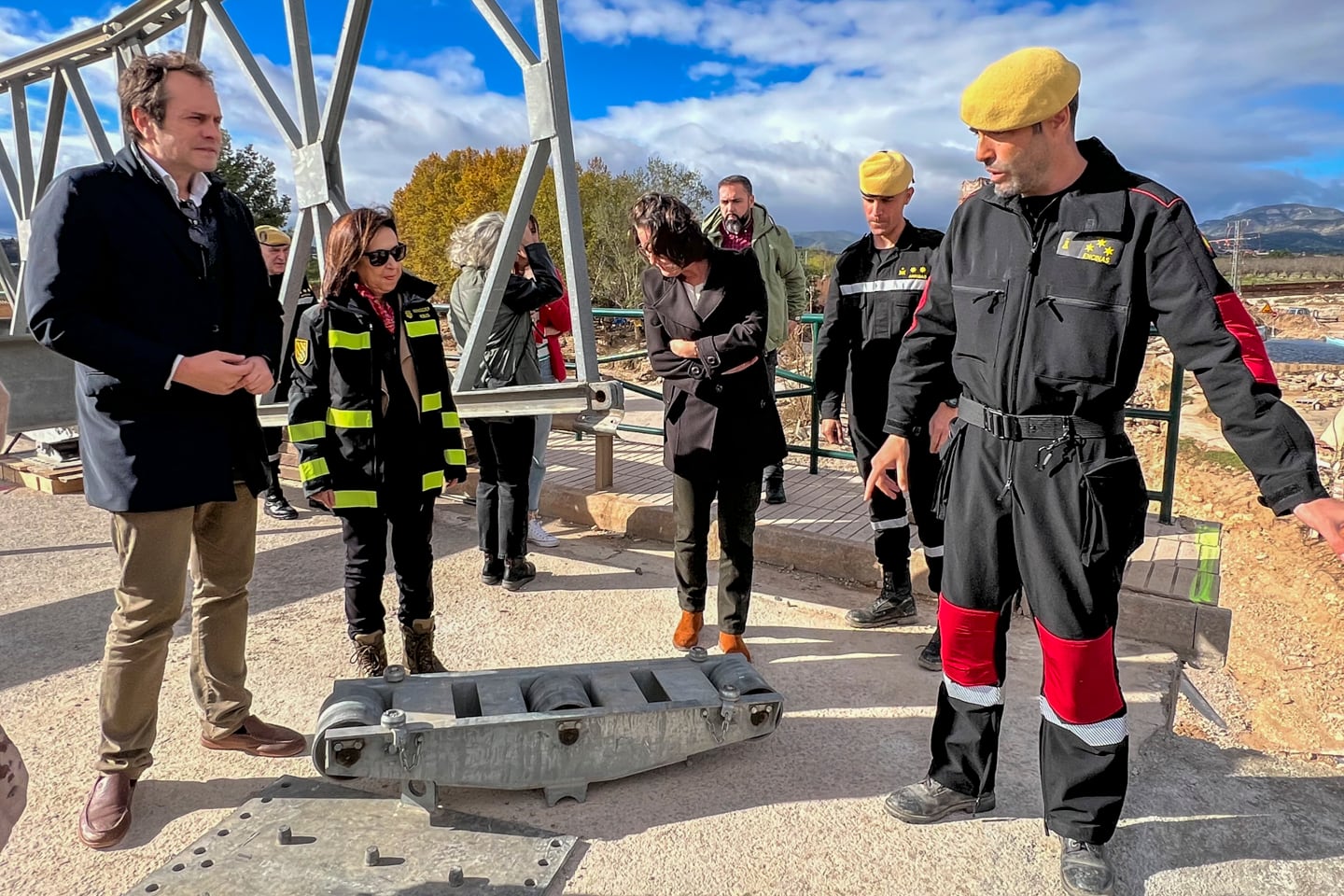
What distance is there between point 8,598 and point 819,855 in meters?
4.19

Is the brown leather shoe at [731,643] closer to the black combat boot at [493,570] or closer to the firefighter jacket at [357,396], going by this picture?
the firefighter jacket at [357,396]

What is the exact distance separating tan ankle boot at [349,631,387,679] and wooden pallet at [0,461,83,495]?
4264mm

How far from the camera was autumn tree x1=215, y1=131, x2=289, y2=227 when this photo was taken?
35.0 meters

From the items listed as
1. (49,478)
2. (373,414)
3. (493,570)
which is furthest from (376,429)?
(49,478)

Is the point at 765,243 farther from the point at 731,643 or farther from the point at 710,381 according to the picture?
the point at 731,643

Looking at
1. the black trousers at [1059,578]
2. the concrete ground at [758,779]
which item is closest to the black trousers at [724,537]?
the concrete ground at [758,779]

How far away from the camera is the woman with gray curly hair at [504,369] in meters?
4.25

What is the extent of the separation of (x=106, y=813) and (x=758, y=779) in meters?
1.89

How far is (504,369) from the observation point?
14.4 feet

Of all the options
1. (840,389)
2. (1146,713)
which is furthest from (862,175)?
(1146,713)

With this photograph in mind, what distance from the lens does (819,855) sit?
243cm

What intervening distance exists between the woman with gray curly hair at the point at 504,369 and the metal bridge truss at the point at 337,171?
1.32 feet

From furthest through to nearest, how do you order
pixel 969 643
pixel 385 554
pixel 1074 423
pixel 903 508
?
pixel 903 508 → pixel 385 554 → pixel 969 643 → pixel 1074 423

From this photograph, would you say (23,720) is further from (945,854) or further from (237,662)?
(945,854)
